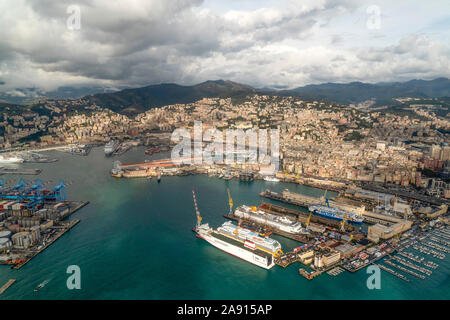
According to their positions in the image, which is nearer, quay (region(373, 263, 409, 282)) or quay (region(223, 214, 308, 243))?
quay (region(373, 263, 409, 282))

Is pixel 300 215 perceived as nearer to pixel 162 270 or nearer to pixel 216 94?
pixel 162 270

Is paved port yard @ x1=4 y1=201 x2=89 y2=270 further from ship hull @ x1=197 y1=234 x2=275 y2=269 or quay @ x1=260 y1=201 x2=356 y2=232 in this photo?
quay @ x1=260 y1=201 x2=356 y2=232

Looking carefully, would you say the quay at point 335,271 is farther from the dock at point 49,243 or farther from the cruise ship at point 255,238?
the dock at point 49,243

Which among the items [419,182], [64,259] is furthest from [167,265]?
[419,182]

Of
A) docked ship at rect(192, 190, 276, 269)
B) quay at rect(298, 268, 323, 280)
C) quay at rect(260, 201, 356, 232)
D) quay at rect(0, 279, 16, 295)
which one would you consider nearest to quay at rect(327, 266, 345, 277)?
quay at rect(298, 268, 323, 280)

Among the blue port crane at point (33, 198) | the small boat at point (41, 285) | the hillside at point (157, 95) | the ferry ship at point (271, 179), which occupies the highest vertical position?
the hillside at point (157, 95)

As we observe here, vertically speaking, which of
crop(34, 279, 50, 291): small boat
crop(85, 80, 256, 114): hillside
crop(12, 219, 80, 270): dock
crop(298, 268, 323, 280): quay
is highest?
crop(85, 80, 256, 114): hillside

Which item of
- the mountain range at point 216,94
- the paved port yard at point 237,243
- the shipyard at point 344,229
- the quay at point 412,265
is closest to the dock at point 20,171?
the shipyard at point 344,229
